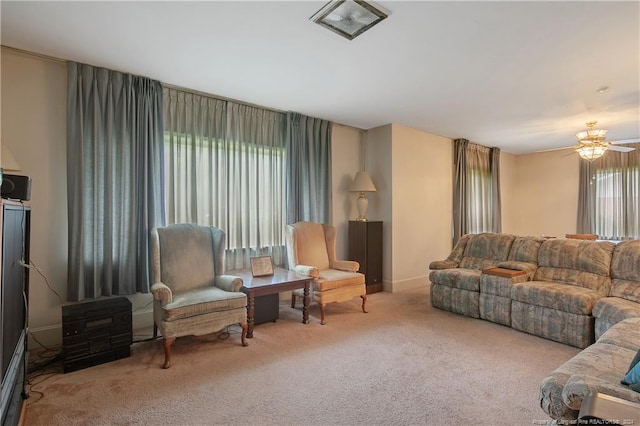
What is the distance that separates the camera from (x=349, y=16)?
2.22 meters

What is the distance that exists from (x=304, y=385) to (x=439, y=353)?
49.6 inches

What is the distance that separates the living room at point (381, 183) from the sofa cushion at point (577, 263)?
5.65 feet

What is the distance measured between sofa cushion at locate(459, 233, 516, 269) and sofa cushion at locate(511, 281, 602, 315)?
2.24ft

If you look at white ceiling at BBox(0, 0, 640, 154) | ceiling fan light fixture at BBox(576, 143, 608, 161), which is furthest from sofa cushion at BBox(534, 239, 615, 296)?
white ceiling at BBox(0, 0, 640, 154)

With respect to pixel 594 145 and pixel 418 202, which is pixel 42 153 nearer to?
pixel 418 202

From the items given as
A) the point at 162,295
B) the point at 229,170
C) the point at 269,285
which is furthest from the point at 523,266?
the point at 162,295

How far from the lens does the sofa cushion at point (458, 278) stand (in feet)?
12.3

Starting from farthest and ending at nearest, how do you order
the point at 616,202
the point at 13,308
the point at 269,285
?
the point at 616,202, the point at 269,285, the point at 13,308

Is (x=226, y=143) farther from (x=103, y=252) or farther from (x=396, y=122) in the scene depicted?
(x=396, y=122)

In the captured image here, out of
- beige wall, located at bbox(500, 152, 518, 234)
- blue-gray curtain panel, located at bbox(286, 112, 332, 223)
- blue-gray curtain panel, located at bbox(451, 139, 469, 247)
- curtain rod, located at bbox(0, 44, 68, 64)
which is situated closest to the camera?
curtain rod, located at bbox(0, 44, 68, 64)

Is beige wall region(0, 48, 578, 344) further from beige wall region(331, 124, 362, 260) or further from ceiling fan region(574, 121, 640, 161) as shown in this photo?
ceiling fan region(574, 121, 640, 161)

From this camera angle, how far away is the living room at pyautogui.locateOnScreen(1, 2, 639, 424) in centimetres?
281

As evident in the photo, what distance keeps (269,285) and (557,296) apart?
2.76 metres

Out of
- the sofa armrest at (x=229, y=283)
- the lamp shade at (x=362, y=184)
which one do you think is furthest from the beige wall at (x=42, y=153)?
the lamp shade at (x=362, y=184)
